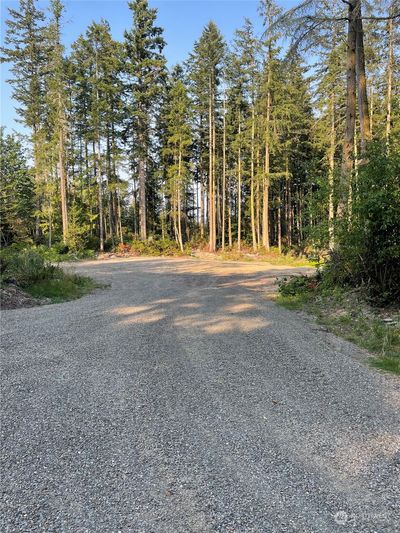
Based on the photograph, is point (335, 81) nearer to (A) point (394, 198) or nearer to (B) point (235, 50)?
(B) point (235, 50)

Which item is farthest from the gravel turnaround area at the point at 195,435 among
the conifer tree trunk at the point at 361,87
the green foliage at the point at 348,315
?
the conifer tree trunk at the point at 361,87

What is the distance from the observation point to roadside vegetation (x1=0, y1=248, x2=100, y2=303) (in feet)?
26.3

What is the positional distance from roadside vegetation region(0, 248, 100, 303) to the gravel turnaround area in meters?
3.22

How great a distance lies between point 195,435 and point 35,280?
23.9 feet

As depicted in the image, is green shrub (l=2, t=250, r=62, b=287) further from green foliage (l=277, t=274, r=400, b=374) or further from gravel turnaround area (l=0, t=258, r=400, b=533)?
green foliage (l=277, t=274, r=400, b=374)

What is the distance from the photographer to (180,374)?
365 cm

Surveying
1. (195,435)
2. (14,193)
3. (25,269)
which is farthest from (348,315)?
(14,193)

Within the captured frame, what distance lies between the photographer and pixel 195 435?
8.24ft

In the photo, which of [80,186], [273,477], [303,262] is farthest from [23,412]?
[80,186]

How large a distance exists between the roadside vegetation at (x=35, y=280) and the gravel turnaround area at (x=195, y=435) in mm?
3219

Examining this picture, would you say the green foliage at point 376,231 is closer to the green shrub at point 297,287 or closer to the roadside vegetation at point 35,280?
the green shrub at point 297,287

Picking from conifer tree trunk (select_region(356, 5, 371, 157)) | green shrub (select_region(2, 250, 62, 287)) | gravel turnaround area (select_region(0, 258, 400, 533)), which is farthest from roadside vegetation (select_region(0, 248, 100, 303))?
conifer tree trunk (select_region(356, 5, 371, 157))

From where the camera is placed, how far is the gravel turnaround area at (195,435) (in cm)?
181

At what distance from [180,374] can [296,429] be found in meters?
1.36
